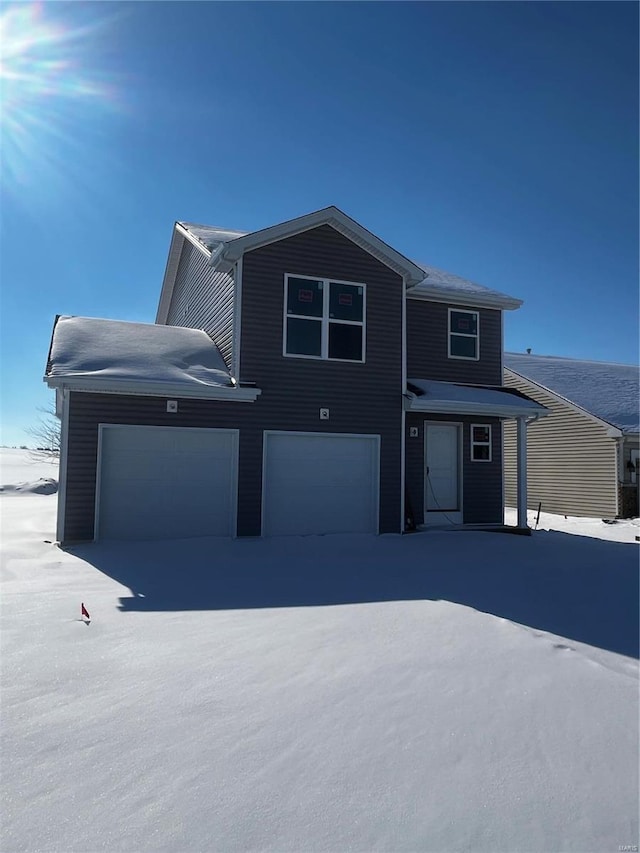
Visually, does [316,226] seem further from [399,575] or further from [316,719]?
[316,719]

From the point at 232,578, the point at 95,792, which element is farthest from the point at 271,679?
the point at 232,578

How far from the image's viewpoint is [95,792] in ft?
8.11

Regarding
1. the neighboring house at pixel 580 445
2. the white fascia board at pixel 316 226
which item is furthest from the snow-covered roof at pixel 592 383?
the white fascia board at pixel 316 226

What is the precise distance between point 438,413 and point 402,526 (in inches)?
111

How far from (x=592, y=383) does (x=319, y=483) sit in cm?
Result: 1500

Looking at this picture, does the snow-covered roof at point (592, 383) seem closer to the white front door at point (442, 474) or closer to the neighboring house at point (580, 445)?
the neighboring house at point (580, 445)

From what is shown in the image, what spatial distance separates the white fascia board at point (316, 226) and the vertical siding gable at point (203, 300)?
2.43ft

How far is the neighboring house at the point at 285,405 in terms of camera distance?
9.50 metres

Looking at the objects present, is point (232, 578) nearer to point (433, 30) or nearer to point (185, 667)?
point (185, 667)

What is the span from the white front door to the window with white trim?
387 millimetres

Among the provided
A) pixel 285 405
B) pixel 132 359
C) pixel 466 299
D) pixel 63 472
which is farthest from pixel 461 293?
pixel 63 472

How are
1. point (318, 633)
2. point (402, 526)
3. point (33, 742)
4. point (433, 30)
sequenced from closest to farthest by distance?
point (33, 742) → point (318, 633) → point (433, 30) → point (402, 526)

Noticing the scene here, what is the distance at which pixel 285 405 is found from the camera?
1061 cm

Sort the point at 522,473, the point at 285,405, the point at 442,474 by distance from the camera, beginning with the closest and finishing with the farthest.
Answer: the point at 285,405, the point at 522,473, the point at 442,474
